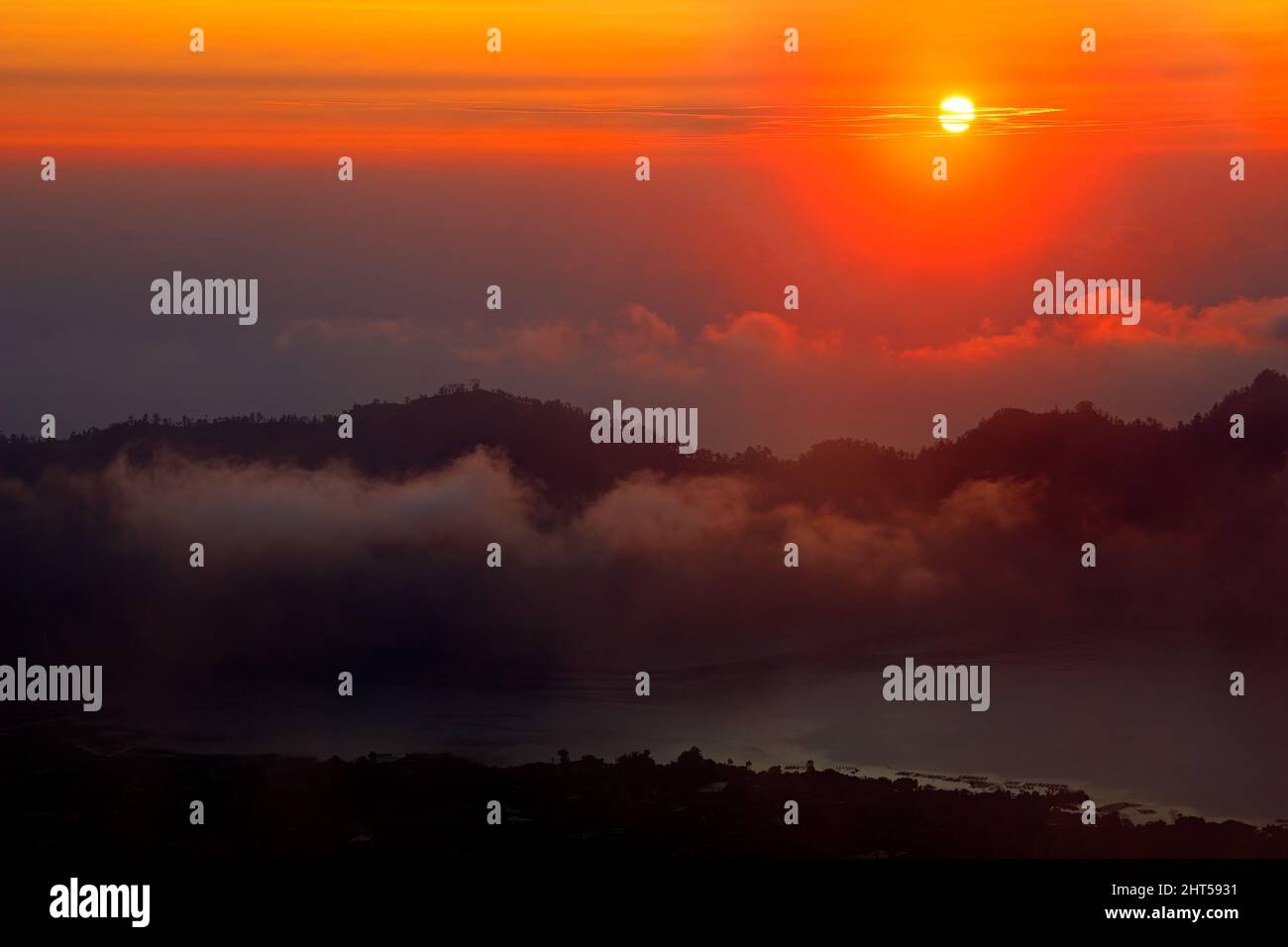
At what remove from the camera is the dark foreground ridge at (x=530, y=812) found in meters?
55.6

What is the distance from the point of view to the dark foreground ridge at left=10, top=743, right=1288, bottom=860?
55.6 metres

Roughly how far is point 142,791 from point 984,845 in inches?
1606

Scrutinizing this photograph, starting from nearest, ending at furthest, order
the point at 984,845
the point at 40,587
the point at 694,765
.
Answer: the point at 984,845, the point at 694,765, the point at 40,587

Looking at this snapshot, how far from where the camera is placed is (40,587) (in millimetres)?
93938

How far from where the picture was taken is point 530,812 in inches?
2562

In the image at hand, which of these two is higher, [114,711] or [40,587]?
[40,587]

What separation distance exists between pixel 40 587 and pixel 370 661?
2386 cm

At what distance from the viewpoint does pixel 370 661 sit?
9500 centimetres

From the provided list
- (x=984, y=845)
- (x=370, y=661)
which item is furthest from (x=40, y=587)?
(x=984, y=845)

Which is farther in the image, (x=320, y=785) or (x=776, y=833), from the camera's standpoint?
(x=320, y=785)

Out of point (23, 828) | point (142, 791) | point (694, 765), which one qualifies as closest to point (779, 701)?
point (694, 765)

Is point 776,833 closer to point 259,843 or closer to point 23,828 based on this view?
point 259,843
